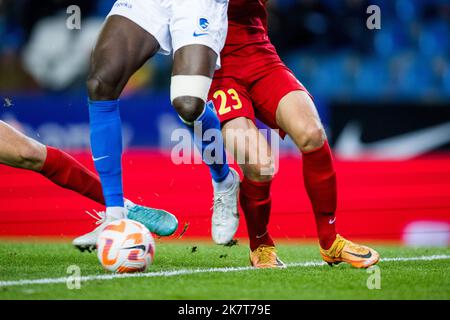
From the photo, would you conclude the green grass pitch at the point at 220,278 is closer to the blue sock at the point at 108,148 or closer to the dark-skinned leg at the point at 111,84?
the blue sock at the point at 108,148

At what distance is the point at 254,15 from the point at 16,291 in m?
2.21

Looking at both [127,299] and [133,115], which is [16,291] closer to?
[127,299]

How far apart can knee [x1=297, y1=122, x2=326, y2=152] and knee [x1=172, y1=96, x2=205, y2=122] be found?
58 centimetres

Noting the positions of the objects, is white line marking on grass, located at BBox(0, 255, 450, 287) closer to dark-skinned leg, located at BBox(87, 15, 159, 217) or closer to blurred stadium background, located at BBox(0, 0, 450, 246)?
dark-skinned leg, located at BBox(87, 15, 159, 217)

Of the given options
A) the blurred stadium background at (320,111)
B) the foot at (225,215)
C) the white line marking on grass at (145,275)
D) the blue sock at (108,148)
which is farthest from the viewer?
the blurred stadium background at (320,111)

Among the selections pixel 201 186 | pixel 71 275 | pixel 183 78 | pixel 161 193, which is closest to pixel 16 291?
pixel 71 275

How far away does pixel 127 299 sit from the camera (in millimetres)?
3867

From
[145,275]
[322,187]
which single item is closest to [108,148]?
[145,275]

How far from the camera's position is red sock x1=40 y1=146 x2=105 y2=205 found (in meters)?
5.28

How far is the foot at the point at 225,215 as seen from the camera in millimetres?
5168

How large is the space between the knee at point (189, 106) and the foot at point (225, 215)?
25.3 inches

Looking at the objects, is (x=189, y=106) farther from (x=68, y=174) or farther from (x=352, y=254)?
(x=352, y=254)

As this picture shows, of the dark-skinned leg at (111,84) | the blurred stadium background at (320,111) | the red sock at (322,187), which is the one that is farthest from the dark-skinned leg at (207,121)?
the blurred stadium background at (320,111)

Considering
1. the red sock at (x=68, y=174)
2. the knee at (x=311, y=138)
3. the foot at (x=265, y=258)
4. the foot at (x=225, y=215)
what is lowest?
the foot at (x=265, y=258)
